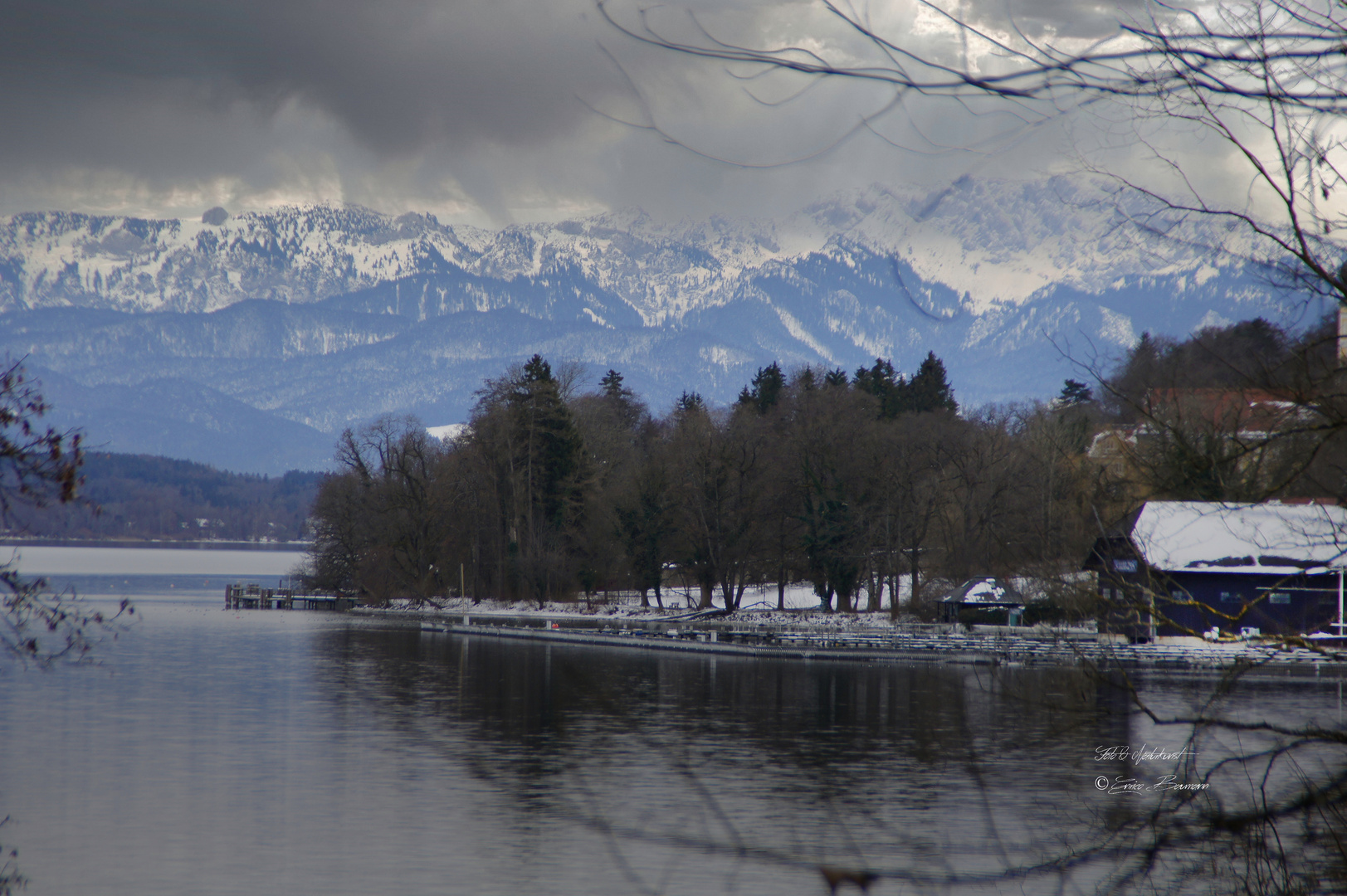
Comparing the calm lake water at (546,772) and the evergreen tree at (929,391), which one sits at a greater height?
the evergreen tree at (929,391)

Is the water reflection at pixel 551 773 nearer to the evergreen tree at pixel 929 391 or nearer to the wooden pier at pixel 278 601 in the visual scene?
the evergreen tree at pixel 929 391

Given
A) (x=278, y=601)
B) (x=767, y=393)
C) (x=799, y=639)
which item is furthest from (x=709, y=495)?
(x=278, y=601)

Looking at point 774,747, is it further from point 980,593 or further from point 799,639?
point 980,593

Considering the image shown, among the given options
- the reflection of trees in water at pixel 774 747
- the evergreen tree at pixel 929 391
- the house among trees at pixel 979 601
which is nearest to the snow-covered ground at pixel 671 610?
the house among trees at pixel 979 601

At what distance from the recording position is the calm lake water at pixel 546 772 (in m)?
16.8

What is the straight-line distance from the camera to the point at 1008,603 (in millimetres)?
55844

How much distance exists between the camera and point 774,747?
29.3m

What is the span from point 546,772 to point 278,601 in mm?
75600

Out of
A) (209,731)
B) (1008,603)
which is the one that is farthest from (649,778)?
(1008,603)

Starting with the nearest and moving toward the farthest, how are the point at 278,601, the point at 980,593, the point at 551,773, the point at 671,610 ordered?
the point at 551,773, the point at 980,593, the point at 671,610, the point at 278,601

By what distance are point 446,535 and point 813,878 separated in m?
68.7

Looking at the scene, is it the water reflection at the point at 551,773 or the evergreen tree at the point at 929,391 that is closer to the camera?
the water reflection at the point at 551,773

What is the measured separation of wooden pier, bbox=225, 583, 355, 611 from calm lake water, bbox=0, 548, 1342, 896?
4406 cm

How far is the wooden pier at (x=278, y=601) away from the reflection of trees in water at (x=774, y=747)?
144 ft
